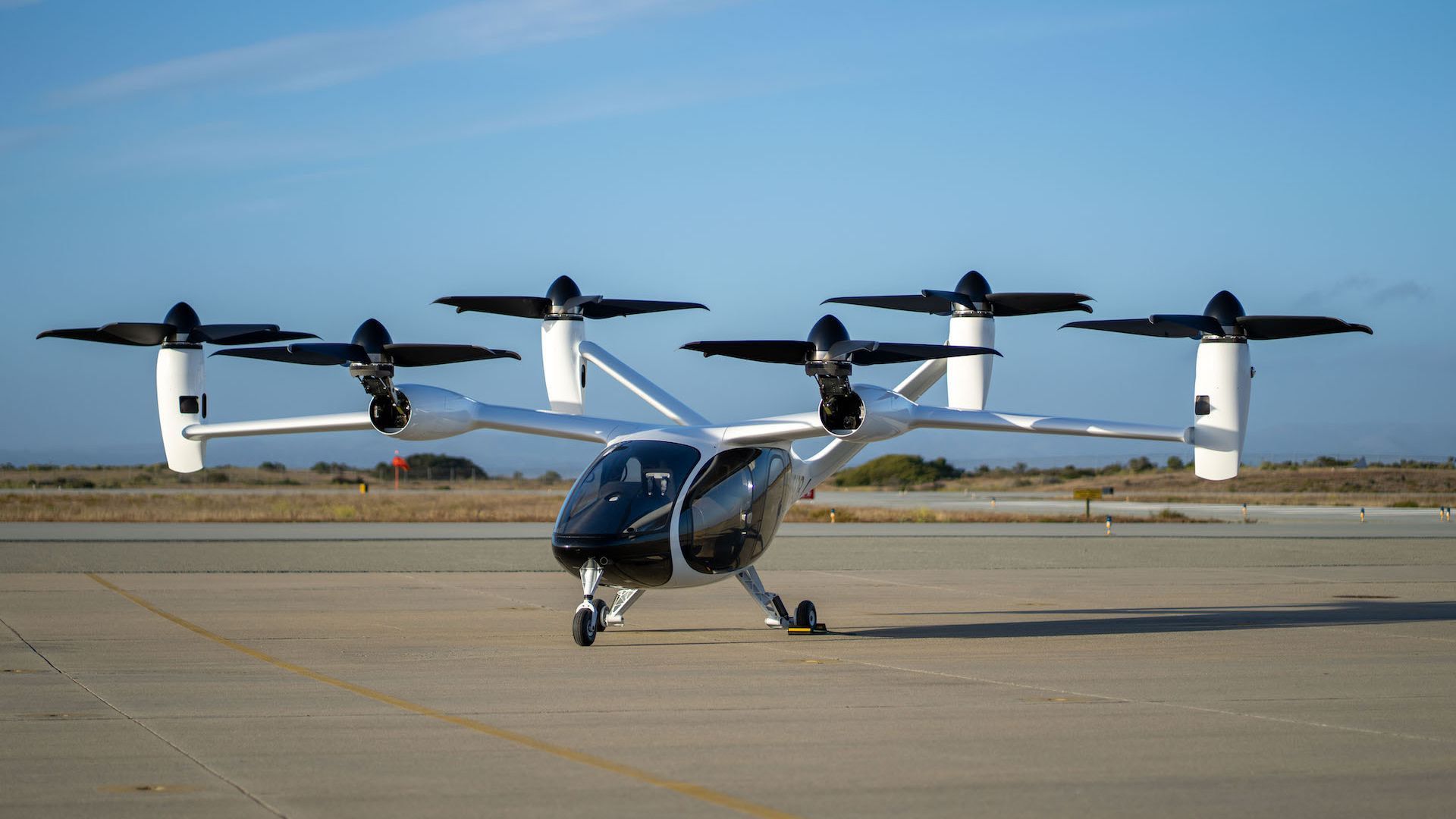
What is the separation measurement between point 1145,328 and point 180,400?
41.3 ft

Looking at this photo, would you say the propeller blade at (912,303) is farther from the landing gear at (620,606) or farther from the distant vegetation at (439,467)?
the distant vegetation at (439,467)

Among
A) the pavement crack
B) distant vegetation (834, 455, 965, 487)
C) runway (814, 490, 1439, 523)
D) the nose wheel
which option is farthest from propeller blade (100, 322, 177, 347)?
distant vegetation (834, 455, 965, 487)

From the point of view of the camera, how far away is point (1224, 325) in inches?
665

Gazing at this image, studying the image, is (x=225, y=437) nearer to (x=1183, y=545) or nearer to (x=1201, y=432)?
(x=1201, y=432)

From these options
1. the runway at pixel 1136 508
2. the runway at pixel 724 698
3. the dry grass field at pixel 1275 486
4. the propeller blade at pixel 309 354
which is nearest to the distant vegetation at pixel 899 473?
the dry grass field at pixel 1275 486

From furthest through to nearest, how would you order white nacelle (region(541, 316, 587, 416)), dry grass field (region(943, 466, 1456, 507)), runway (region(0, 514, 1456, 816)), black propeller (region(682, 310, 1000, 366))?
1. dry grass field (region(943, 466, 1456, 507))
2. white nacelle (region(541, 316, 587, 416))
3. black propeller (region(682, 310, 1000, 366))
4. runway (region(0, 514, 1456, 816))

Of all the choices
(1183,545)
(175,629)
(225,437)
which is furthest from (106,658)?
(1183,545)

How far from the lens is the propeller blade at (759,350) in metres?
15.5

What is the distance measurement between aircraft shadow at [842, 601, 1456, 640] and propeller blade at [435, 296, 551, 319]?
6521 millimetres

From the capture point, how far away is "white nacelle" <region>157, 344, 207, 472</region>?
1823 centimetres

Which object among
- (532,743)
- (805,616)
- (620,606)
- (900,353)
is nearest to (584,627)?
(620,606)

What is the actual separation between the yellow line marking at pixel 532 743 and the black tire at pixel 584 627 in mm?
3067

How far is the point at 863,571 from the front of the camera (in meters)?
28.4

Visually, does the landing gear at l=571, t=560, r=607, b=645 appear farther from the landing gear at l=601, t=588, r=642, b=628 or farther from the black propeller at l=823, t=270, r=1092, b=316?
the black propeller at l=823, t=270, r=1092, b=316
